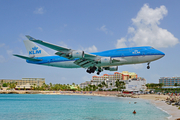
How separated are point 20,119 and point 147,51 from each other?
3525cm

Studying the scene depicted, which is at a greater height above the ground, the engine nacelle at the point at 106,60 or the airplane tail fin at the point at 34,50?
the airplane tail fin at the point at 34,50

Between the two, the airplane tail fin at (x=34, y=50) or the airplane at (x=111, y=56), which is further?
the airplane tail fin at (x=34, y=50)

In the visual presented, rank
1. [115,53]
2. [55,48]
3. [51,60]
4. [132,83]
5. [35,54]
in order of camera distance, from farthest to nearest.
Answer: [132,83], [35,54], [51,60], [115,53], [55,48]

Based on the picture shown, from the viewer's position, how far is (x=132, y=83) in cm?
19425

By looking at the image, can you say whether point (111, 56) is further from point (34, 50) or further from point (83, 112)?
point (83, 112)

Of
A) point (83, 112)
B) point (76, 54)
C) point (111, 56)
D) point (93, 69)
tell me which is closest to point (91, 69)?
point (93, 69)

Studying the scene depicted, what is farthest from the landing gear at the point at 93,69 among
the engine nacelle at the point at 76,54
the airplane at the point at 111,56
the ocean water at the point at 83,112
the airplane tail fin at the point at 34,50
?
the airplane tail fin at the point at 34,50

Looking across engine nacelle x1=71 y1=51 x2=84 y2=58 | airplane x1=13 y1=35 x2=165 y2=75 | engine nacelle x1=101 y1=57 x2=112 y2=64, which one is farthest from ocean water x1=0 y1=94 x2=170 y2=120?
engine nacelle x1=71 y1=51 x2=84 y2=58

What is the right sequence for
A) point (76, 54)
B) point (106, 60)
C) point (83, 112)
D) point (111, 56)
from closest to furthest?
1. point (76, 54)
2. point (106, 60)
3. point (111, 56)
4. point (83, 112)

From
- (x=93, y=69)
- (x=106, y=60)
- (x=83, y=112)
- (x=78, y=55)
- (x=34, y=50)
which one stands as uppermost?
(x=34, y=50)

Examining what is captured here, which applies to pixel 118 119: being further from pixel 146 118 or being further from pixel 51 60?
pixel 51 60

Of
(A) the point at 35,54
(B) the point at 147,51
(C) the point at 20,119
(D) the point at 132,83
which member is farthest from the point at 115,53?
(D) the point at 132,83

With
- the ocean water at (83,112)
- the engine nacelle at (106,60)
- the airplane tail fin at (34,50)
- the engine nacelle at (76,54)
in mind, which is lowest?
the ocean water at (83,112)

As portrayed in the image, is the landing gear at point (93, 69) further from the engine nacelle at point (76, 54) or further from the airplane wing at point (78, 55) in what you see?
the engine nacelle at point (76, 54)
